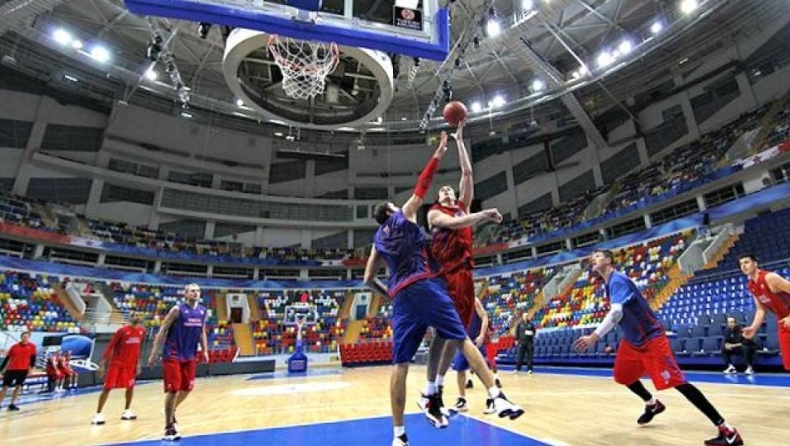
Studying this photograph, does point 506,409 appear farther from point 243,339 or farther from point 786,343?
point 243,339

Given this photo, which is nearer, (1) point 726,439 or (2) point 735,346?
(1) point 726,439

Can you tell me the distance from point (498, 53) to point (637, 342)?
814 inches

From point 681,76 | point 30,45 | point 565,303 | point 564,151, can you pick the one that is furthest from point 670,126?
point 30,45

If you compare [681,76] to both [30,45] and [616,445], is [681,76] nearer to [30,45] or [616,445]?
→ [616,445]

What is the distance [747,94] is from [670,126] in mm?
3702

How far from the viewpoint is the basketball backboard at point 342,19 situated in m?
4.50

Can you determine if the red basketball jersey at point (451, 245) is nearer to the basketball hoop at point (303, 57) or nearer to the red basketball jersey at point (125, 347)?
the red basketball jersey at point (125, 347)

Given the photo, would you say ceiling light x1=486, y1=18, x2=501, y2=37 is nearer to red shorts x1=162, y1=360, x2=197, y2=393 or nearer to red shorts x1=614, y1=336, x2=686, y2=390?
red shorts x1=614, y1=336, x2=686, y2=390

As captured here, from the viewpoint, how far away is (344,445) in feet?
13.1

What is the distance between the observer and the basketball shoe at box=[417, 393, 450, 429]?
3277mm

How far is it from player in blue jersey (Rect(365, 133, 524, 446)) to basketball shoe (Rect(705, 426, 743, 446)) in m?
1.61

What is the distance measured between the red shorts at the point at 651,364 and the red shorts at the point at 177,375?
471 centimetres

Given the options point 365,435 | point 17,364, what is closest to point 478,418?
point 365,435

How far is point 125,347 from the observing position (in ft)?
23.0
